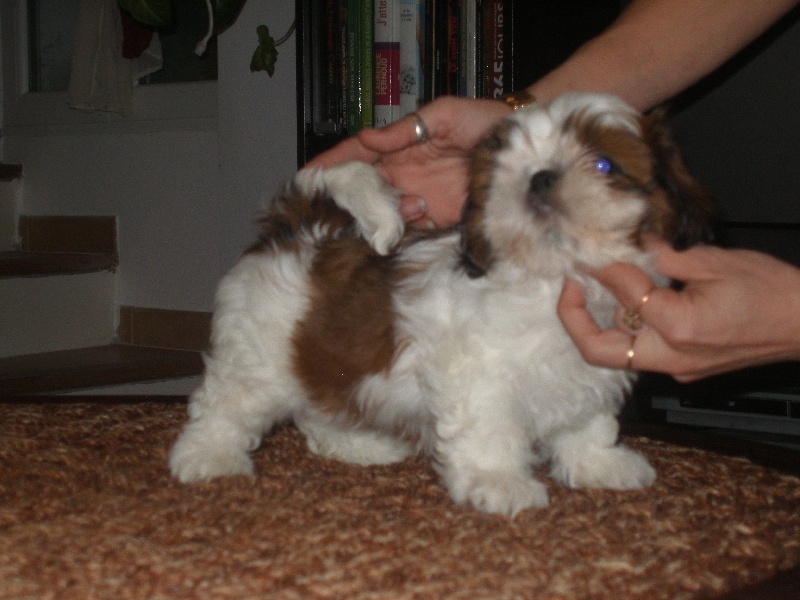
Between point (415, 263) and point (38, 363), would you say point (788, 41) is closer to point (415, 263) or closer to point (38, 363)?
point (415, 263)

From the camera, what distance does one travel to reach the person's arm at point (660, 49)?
1.90 m

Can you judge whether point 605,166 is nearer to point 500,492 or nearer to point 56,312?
point 500,492

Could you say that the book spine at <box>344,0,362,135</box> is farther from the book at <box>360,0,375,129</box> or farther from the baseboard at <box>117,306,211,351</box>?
the baseboard at <box>117,306,211,351</box>

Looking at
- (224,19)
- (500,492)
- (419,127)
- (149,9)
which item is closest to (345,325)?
(500,492)

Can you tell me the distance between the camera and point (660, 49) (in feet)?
6.30

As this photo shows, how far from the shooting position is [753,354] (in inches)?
57.8

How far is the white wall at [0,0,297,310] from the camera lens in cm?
380

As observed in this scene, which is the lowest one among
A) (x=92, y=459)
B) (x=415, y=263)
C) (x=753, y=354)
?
(x=92, y=459)

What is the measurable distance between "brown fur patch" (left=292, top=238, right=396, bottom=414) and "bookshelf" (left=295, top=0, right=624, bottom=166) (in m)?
1.09

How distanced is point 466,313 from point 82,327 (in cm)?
340

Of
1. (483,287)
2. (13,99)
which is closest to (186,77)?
(13,99)

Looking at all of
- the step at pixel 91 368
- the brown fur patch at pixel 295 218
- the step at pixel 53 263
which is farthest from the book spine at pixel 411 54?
the step at pixel 53 263

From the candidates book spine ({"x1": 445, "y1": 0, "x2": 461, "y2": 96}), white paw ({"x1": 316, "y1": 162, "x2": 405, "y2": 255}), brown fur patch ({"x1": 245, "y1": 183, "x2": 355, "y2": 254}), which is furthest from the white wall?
white paw ({"x1": 316, "y1": 162, "x2": 405, "y2": 255})

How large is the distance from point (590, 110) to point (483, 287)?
35 centimetres
